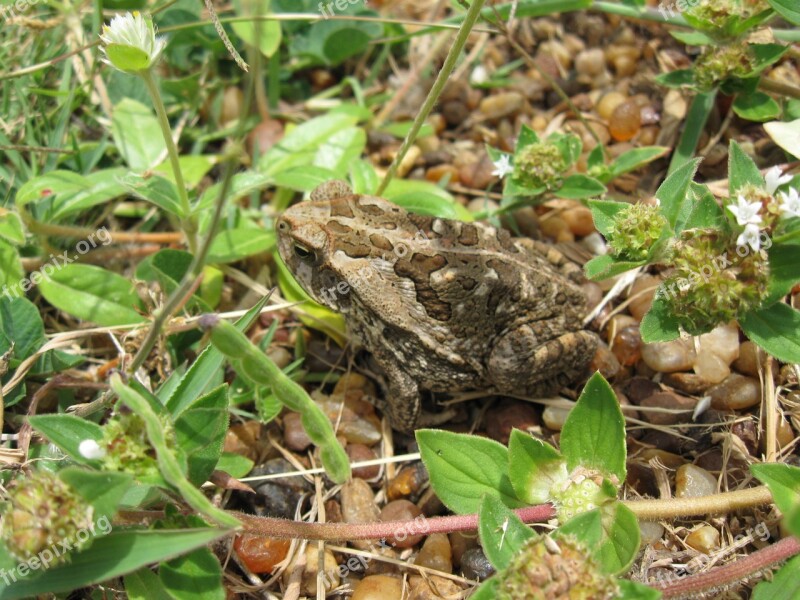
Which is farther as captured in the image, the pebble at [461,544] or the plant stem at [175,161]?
the pebble at [461,544]

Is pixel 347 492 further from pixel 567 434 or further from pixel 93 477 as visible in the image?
pixel 93 477

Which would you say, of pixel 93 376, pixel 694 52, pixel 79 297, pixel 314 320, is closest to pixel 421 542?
pixel 314 320

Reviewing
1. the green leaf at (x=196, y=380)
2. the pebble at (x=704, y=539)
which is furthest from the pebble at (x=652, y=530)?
the green leaf at (x=196, y=380)

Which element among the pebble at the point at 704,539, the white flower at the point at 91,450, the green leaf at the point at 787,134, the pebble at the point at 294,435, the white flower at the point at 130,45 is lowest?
the pebble at the point at 704,539

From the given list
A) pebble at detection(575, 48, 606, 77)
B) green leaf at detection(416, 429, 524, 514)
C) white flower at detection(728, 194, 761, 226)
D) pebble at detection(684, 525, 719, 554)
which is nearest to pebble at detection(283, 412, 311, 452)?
green leaf at detection(416, 429, 524, 514)

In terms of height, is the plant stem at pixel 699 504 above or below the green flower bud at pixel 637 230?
below

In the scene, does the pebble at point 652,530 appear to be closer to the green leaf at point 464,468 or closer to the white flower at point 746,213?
the green leaf at point 464,468

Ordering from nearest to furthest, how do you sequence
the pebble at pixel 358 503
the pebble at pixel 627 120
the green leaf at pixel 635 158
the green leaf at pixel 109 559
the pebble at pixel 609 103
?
the green leaf at pixel 109 559 < the pebble at pixel 358 503 < the green leaf at pixel 635 158 < the pebble at pixel 627 120 < the pebble at pixel 609 103
